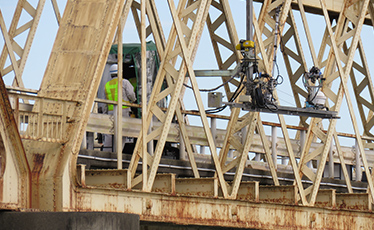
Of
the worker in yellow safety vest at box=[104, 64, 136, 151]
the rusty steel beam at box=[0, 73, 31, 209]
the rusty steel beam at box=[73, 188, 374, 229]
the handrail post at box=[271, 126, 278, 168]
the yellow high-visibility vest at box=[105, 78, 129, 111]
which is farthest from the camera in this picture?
the handrail post at box=[271, 126, 278, 168]

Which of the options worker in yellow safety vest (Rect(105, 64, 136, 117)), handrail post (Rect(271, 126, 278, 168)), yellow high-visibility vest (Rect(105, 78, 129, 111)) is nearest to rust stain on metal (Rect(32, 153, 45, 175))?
worker in yellow safety vest (Rect(105, 64, 136, 117))

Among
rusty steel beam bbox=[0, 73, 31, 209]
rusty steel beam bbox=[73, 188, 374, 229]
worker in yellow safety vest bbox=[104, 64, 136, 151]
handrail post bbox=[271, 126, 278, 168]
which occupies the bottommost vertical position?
rusty steel beam bbox=[73, 188, 374, 229]

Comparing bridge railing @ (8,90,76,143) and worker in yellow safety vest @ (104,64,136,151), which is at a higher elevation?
worker in yellow safety vest @ (104,64,136,151)

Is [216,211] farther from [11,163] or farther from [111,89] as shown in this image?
[11,163]

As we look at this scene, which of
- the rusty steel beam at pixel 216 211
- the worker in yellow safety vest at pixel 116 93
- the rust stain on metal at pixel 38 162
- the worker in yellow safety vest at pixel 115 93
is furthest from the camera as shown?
the worker in yellow safety vest at pixel 116 93

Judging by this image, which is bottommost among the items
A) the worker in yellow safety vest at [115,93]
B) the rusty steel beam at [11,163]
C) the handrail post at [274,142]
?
the rusty steel beam at [11,163]

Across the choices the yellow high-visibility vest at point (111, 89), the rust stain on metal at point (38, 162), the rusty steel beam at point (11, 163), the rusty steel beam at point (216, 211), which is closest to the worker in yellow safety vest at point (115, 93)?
the yellow high-visibility vest at point (111, 89)

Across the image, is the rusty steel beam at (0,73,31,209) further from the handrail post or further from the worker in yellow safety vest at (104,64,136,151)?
the handrail post

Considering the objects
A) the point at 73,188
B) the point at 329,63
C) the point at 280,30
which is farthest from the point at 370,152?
the point at 73,188

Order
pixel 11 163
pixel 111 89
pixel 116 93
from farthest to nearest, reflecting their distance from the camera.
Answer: pixel 111 89
pixel 116 93
pixel 11 163

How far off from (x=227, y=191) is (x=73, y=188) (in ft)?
16.4

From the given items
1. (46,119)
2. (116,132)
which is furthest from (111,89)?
(46,119)

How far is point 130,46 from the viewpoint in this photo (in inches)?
926

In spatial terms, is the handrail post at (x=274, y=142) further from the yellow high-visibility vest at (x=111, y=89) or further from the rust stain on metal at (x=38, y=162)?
the rust stain on metal at (x=38, y=162)
